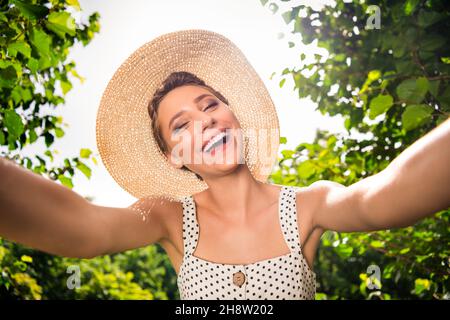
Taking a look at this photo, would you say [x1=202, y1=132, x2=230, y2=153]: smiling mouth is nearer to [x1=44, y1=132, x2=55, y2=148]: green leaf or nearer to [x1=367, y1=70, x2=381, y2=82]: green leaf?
[x1=367, y1=70, x2=381, y2=82]: green leaf

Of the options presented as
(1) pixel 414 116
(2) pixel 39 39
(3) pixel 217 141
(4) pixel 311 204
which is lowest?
(4) pixel 311 204

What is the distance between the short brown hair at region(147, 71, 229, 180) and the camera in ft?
5.84

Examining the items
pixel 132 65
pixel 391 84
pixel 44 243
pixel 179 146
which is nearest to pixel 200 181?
pixel 179 146

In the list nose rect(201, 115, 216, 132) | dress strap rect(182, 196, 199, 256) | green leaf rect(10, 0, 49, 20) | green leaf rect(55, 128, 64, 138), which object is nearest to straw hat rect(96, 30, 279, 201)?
dress strap rect(182, 196, 199, 256)

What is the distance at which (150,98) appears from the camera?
1908mm

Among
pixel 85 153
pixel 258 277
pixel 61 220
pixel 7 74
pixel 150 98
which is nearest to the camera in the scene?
pixel 61 220

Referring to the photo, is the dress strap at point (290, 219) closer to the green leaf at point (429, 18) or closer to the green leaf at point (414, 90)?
the green leaf at point (414, 90)

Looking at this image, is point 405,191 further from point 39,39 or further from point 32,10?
point 39,39

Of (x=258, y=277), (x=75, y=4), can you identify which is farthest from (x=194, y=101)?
(x=75, y=4)

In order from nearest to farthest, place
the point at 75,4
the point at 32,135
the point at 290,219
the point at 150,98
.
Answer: the point at 290,219, the point at 150,98, the point at 75,4, the point at 32,135

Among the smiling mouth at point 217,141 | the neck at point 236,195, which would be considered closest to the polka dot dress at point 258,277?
the neck at point 236,195

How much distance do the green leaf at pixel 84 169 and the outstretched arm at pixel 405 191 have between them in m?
2.19

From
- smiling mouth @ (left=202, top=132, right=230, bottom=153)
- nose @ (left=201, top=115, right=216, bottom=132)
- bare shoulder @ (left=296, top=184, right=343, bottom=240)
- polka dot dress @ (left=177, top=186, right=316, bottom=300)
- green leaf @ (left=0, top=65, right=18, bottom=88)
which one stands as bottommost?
polka dot dress @ (left=177, top=186, right=316, bottom=300)

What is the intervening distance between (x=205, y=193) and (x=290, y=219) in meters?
0.38
